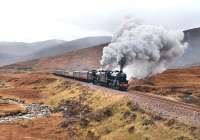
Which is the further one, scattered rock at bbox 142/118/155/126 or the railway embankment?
the railway embankment

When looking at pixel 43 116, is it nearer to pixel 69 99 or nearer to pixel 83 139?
pixel 69 99

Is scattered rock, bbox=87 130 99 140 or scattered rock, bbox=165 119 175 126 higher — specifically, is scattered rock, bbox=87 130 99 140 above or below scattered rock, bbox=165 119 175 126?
below

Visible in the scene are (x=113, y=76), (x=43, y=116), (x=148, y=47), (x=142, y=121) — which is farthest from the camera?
(x=148, y=47)

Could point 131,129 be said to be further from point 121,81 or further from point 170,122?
point 121,81

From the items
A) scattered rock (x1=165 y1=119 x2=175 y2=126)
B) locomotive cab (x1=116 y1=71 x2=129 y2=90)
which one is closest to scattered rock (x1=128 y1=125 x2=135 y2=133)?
scattered rock (x1=165 y1=119 x2=175 y2=126)

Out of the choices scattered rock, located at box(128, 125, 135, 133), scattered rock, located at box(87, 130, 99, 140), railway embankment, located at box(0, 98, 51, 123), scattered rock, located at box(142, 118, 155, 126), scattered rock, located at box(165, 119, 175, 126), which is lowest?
railway embankment, located at box(0, 98, 51, 123)

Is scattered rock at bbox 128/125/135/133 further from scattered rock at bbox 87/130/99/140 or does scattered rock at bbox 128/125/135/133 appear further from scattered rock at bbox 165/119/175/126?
scattered rock at bbox 87/130/99/140

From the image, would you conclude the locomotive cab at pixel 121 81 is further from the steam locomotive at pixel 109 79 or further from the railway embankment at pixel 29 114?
the railway embankment at pixel 29 114

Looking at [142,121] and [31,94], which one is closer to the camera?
[142,121]

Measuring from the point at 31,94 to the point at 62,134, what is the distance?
4945cm

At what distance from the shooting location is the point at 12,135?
44.8 meters

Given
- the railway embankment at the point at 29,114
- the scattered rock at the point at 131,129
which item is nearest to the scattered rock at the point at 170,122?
the scattered rock at the point at 131,129

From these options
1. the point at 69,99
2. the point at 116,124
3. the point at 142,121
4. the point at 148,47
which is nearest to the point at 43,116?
the point at 69,99

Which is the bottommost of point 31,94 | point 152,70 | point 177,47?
point 31,94
